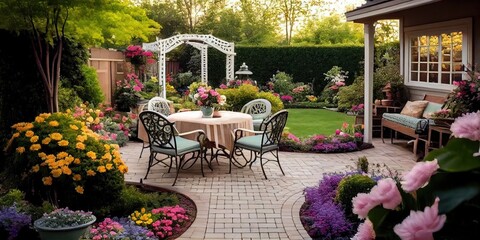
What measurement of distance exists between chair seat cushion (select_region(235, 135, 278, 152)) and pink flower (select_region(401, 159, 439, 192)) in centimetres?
609

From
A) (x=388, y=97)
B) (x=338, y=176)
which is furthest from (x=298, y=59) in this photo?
(x=338, y=176)

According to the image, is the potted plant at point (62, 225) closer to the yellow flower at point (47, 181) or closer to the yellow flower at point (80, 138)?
the yellow flower at point (47, 181)

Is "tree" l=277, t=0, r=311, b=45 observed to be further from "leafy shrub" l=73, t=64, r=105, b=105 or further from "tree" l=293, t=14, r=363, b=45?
"leafy shrub" l=73, t=64, r=105, b=105

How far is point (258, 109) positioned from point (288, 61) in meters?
9.17

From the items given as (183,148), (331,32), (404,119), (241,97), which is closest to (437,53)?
(404,119)

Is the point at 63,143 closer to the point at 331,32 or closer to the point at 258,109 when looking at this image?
the point at 258,109

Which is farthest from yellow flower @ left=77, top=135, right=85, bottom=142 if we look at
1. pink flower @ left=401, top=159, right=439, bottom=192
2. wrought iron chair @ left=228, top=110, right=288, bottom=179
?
pink flower @ left=401, top=159, right=439, bottom=192

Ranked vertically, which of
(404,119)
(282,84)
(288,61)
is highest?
(288,61)

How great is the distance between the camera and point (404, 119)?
9.22 m

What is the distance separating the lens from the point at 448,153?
3.12ft

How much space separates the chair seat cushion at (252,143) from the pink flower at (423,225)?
6131 millimetres

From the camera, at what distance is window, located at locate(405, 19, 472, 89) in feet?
29.9

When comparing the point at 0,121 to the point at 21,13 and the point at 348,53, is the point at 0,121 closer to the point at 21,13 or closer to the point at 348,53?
the point at 21,13

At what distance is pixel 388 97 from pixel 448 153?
10661mm
